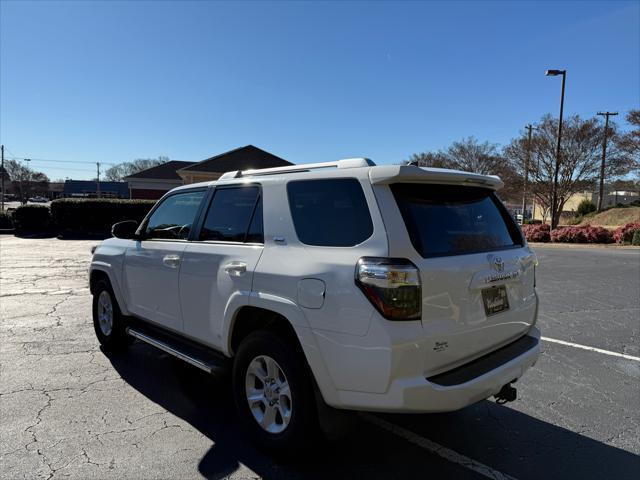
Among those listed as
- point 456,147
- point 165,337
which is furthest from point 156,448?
point 456,147

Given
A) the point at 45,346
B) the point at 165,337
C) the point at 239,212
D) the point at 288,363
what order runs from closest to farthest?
the point at 288,363, the point at 239,212, the point at 165,337, the point at 45,346

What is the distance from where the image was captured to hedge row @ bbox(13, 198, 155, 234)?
24484 mm

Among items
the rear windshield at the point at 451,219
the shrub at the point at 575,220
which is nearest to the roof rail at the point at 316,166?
the rear windshield at the point at 451,219

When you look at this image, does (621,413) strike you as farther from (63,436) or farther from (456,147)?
(456,147)

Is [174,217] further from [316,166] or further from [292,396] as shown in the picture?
[292,396]

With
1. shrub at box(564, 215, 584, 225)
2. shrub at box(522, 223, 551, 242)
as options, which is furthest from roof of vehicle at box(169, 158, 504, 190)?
shrub at box(564, 215, 584, 225)

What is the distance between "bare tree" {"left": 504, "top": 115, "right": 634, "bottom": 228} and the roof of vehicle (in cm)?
3079

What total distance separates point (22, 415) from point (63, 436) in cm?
59

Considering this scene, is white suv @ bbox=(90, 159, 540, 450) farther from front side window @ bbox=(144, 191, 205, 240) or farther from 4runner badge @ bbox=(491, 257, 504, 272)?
front side window @ bbox=(144, 191, 205, 240)

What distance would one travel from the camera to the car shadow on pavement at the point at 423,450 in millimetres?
2904

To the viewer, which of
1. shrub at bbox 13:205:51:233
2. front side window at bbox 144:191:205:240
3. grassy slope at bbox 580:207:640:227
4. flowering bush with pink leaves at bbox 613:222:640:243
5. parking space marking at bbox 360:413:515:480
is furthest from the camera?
grassy slope at bbox 580:207:640:227

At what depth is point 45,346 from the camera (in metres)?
5.36

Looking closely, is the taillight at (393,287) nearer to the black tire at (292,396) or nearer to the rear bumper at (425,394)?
the rear bumper at (425,394)

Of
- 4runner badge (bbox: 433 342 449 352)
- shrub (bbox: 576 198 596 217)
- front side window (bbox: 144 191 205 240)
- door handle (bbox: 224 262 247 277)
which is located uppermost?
shrub (bbox: 576 198 596 217)
